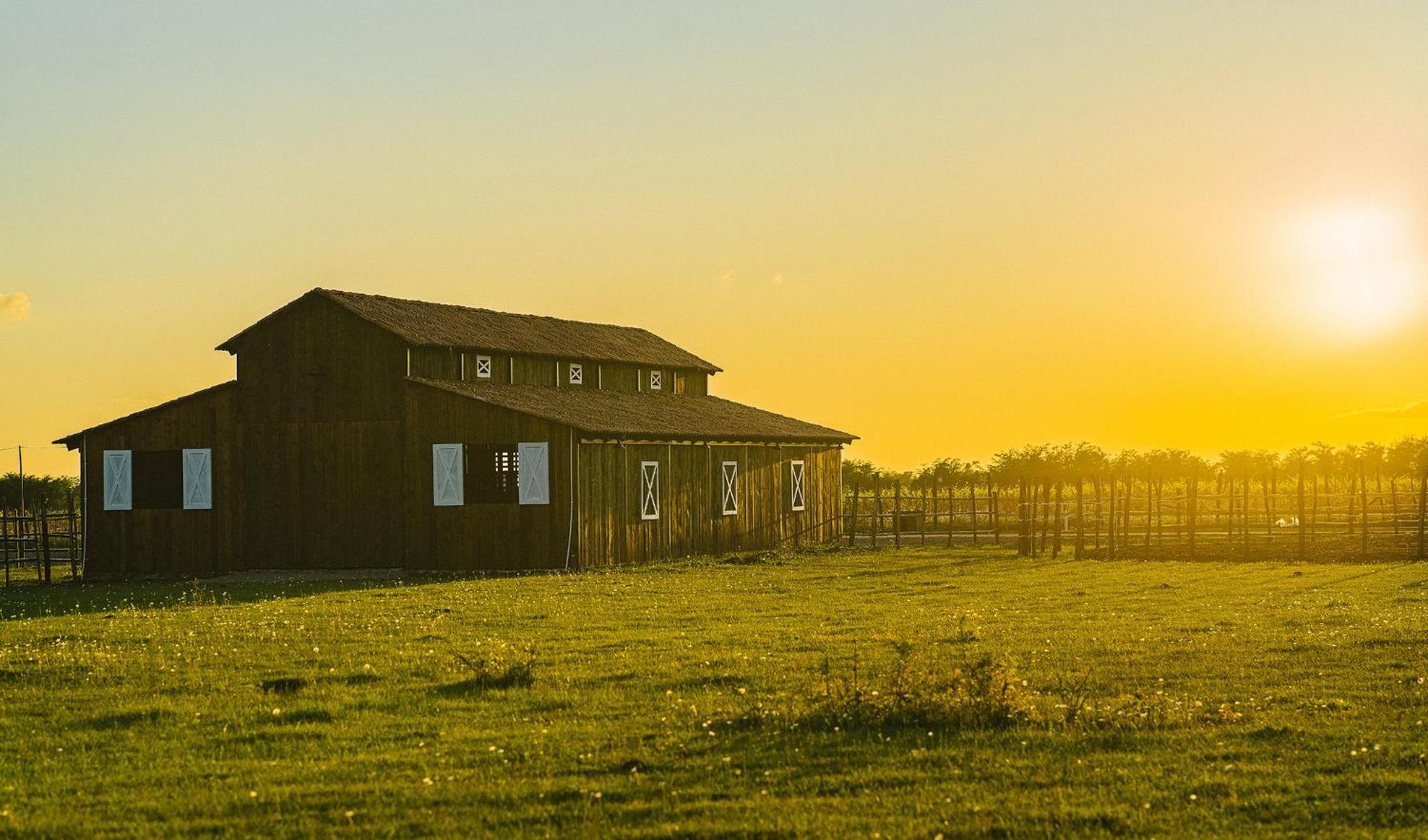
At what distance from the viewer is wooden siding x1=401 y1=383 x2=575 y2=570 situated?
41.4m

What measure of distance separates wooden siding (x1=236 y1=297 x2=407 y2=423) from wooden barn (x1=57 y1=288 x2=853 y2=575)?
0.04 m

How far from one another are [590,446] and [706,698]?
26.0m

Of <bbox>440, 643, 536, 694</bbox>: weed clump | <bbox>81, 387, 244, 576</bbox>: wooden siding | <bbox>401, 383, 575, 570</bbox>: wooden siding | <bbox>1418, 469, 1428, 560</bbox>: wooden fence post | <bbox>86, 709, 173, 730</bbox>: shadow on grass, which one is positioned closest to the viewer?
<bbox>86, 709, 173, 730</bbox>: shadow on grass

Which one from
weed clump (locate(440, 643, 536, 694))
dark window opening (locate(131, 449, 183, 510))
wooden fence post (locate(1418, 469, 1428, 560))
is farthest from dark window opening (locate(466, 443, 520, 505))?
wooden fence post (locate(1418, 469, 1428, 560))

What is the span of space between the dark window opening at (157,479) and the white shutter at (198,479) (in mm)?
574

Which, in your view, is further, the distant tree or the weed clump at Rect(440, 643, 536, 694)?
the distant tree

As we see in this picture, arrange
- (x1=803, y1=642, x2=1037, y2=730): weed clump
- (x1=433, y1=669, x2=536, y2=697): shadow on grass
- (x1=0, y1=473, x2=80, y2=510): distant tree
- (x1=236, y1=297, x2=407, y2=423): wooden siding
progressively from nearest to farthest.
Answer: (x1=803, y1=642, x2=1037, y2=730): weed clump → (x1=433, y1=669, x2=536, y2=697): shadow on grass → (x1=236, y1=297, x2=407, y2=423): wooden siding → (x1=0, y1=473, x2=80, y2=510): distant tree

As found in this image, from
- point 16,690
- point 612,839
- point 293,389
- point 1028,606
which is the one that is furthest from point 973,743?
point 293,389

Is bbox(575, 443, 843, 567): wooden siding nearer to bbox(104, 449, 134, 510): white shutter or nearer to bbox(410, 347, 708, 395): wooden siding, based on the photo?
bbox(410, 347, 708, 395): wooden siding

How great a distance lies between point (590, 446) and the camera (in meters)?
42.2

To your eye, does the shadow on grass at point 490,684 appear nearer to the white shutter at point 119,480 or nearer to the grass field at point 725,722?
the grass field at point 725,722

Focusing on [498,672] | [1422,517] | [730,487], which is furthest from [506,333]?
[498,672]

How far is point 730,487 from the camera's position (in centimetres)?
5022

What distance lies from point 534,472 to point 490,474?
2.28 m
